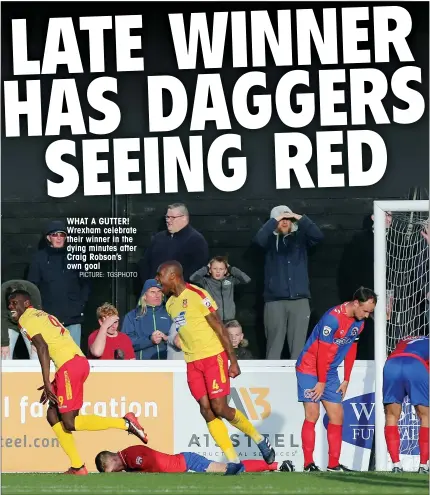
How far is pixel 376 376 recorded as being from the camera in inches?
474

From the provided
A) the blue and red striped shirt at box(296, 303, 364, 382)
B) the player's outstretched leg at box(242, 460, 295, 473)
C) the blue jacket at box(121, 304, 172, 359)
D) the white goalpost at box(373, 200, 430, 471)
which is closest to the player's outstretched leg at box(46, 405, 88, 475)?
the player's outstretched leg at box(242, 460, 295, 473)

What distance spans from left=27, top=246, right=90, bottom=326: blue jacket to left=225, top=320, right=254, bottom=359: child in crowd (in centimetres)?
131

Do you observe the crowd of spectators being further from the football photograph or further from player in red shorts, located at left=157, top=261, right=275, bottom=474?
player in red shorts, located at left=157, top=261, right=275, bottom=474

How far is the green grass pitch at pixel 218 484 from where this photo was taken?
9.69 metres

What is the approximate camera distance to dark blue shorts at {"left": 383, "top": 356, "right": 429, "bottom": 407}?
440 inches

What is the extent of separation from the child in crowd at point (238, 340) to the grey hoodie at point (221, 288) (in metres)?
0.16

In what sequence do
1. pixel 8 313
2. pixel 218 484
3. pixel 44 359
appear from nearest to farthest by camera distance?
pixel 218 484 < pixel 44 359 < pixel 8 313

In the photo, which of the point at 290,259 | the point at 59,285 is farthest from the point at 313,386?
the point at 59,285

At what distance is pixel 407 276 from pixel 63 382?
3176mm

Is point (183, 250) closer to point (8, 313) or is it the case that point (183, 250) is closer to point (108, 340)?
point (108, 340)

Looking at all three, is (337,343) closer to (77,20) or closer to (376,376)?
(376,376)

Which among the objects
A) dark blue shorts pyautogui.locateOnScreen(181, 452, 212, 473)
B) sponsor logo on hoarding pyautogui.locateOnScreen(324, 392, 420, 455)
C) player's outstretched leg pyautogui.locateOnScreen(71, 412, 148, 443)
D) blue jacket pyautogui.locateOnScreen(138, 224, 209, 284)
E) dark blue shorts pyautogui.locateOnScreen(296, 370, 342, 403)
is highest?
blue jacket pyautogui.locateOnScreen(138, 224, 209, 284)

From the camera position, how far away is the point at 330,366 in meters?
11.6

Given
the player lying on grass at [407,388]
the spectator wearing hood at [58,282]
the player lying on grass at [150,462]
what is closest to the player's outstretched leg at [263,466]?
the player lying on grass at [150,462]
